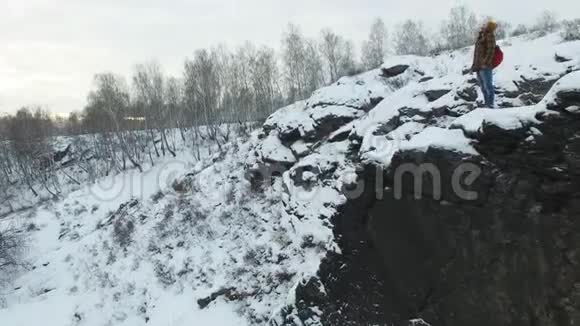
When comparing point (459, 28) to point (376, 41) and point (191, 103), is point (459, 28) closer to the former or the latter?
point (376, 41)

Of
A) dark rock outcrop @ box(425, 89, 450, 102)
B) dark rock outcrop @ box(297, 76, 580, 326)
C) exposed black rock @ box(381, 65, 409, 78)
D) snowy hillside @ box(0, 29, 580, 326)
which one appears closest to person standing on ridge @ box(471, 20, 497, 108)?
snowy hillside @ box(0, 29, 580, 326)

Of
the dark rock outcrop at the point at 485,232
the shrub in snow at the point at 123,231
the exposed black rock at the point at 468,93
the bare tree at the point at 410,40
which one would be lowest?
the shrub in snow at the point at 123,231

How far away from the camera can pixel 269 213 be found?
15.1 m

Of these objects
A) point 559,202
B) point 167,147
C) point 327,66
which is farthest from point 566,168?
point 327,66

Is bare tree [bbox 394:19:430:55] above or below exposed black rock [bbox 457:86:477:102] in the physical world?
above

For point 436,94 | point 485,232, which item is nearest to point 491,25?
point 436,94

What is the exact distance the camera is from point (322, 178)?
44.1 feet

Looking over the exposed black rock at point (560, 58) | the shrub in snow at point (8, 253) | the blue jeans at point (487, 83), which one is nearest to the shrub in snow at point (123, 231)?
the shrub in snow at point (8, 253)

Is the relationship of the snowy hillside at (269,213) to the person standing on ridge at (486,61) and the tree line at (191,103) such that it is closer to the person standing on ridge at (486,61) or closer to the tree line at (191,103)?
the person standing on ridge at (486,61)

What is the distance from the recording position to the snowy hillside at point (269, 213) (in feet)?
29.8

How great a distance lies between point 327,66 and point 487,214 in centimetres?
3674

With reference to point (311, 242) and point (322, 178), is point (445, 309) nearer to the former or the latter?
point (311, 242)

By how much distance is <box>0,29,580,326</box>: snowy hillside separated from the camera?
9094 millimetres

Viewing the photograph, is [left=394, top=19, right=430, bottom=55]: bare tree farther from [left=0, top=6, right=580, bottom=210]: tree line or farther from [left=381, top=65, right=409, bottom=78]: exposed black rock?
[left=381, top=65, right=409, bottom=78]: exposed black rock
